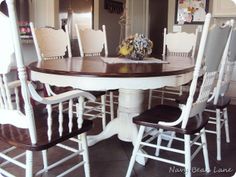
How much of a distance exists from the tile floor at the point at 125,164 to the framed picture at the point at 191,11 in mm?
2641

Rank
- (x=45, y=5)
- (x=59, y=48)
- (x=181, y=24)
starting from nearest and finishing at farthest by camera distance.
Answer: (x=59, y=48) → (x=45, y=5) → (x=181, y=24)

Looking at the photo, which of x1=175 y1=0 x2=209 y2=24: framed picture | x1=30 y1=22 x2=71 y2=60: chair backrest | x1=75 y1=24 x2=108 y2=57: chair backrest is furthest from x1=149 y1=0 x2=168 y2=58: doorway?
x1=30 y1=22 x2=71 y2=60: chair backrest

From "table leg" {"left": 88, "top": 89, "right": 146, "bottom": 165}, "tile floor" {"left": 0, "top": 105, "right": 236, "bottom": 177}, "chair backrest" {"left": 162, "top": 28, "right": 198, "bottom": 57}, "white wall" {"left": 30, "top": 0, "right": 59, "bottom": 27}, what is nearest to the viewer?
"tile floor" {"left": 0, "top": 105, "right": 236, "bottom": 177}

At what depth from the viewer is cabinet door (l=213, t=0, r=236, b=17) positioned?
420cm

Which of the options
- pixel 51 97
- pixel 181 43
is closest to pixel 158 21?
pixel 181 43

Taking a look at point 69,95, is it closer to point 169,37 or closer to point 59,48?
point 59,48

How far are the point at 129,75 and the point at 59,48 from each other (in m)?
1.32

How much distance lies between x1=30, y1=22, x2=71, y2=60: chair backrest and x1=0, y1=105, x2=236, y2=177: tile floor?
878 millimetres

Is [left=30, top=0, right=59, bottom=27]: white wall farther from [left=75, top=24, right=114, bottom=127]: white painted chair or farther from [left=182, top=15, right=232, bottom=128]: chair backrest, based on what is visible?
[left=182, top=15, right=232, bottom=128]: chair backrest

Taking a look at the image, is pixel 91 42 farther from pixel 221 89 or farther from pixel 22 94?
pixel 22 94

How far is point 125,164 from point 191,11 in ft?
11.0

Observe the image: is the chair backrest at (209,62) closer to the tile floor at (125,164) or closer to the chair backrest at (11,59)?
the tile floor at (125,164)

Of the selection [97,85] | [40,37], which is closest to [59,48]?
[40,37]

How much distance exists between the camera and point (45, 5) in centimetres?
413
